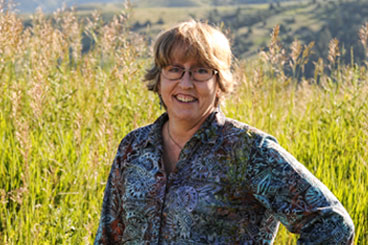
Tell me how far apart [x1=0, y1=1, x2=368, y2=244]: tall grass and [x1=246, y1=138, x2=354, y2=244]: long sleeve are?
1083 mm

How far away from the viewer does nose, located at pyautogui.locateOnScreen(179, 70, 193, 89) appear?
7.44ft

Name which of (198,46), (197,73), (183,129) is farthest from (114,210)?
(198,46)

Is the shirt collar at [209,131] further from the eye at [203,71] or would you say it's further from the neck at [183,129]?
the eye at [203,71]

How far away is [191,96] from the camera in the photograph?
230 centimetres

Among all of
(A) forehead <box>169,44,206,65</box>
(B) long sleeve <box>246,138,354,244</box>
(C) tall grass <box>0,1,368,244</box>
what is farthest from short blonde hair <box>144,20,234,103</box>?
(C) tall grass <box>0,1,368,244</box>

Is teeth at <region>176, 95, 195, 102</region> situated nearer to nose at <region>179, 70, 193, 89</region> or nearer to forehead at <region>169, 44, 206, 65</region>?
nose at <region>179, 70, 193, 89</region>

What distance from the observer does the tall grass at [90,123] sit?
3.09 meters

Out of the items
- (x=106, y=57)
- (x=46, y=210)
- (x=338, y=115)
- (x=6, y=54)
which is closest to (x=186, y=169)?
(x=46, y=210)

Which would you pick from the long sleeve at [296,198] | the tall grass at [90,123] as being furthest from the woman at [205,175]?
the tall grass at [90,123]

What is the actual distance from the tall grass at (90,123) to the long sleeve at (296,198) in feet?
3.55

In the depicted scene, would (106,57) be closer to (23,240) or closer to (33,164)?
(33,164)

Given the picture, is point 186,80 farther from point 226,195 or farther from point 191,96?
point 226,195

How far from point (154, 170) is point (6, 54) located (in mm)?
2688

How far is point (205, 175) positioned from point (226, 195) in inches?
4.9
